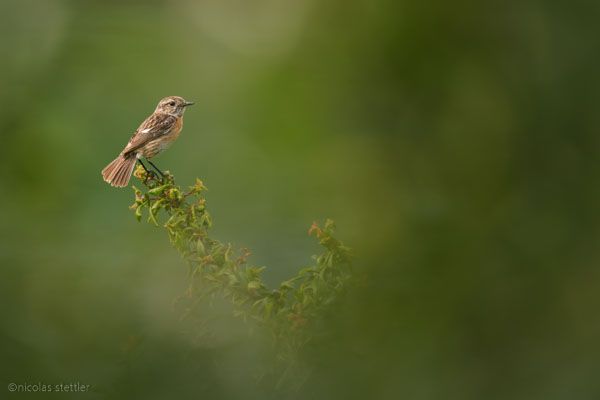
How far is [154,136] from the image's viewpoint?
13.4ft

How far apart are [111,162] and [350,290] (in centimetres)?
283

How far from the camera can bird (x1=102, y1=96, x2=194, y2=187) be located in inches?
142

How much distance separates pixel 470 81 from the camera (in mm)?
797

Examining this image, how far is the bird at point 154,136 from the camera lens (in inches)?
142

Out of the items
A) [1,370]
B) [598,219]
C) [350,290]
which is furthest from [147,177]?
[598,219]

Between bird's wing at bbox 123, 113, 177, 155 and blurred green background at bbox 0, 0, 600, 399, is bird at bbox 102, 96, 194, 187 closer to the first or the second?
bird's wing at bbox 123, 113, 177, 155

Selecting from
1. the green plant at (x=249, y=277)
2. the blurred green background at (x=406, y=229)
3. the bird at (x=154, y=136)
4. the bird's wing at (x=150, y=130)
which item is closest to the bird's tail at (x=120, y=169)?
the bird at (x=154, y=136)

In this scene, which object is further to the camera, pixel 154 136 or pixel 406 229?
pixel 154 136

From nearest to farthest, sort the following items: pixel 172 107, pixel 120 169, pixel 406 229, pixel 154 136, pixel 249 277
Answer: pixel 406 229 → pixel 249 277 → pixel 120 169 → pixel 154 136 → pixel 172 107

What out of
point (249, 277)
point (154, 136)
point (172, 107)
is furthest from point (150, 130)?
point (249, 277)

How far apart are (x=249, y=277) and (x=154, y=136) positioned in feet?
8.69

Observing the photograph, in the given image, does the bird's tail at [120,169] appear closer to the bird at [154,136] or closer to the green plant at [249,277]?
the bird at [154,136]

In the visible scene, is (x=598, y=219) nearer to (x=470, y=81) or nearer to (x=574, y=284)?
(x=574, y=284)

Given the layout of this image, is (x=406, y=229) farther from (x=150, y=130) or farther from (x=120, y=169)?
(x=150, y=130)
